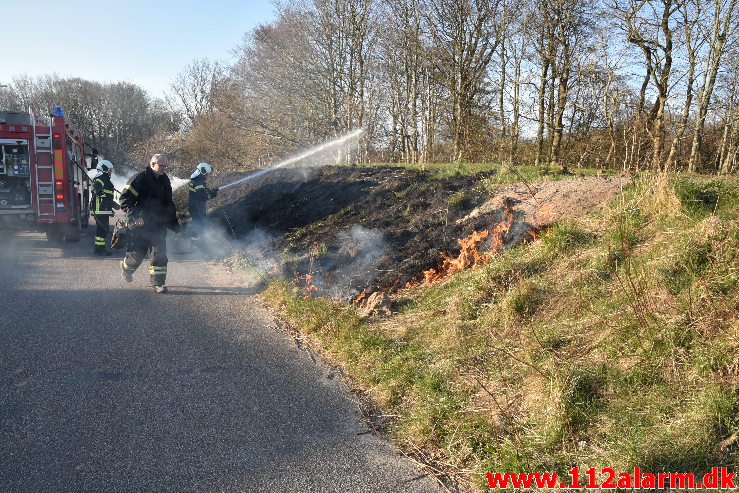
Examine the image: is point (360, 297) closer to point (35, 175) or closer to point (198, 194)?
point (198, 194)

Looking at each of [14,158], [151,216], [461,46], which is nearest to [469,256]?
[151,216]

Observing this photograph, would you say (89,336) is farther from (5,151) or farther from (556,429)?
(5,151)

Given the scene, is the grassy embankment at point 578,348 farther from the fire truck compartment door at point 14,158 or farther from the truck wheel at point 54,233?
the fire truck compartment door at point 14,158

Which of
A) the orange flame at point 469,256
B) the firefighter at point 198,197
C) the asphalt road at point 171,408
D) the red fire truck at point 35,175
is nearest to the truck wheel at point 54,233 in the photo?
the red fire truck at point 35,175

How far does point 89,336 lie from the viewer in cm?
554

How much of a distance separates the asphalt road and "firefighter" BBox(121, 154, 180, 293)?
840 millimetres

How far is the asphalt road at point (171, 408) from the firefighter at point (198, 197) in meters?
5.00

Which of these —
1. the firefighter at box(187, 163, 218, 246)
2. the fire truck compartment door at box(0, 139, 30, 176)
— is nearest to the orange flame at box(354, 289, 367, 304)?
the firefighter at box(187, 163, 218, 246)

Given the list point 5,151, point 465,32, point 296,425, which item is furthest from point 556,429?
point 465,32

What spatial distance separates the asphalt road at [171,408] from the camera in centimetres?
316

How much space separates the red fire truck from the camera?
36.3 ft

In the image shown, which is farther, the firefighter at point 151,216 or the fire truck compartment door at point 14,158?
the fire truck compartment door at point 14,158

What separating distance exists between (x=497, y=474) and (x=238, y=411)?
1925 mm

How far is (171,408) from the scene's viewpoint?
398 centimetres
